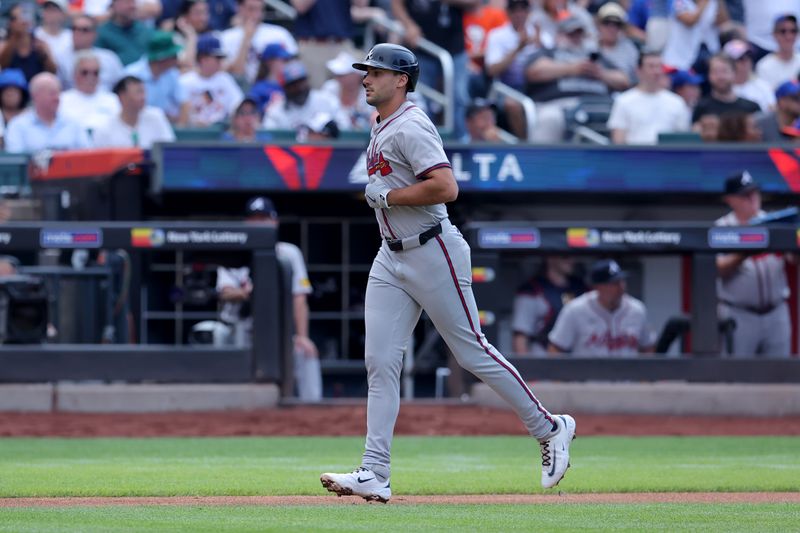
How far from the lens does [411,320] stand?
636 centimetres

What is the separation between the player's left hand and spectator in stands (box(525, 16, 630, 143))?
8931 millimetres

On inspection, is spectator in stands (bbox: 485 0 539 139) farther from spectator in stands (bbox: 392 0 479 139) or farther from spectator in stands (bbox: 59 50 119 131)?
spectator in stands (bbox: 59 50 119 131)

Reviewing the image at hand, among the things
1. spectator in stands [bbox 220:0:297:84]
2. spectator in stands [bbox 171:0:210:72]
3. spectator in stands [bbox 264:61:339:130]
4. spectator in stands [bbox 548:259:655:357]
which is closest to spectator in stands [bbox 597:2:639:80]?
spectator in stands [bbox 220:0:297:84]

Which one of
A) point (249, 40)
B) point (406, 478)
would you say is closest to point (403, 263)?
point (406, 478)

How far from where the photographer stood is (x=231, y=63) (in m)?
15.7

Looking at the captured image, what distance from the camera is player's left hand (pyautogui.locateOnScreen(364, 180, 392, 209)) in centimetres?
623

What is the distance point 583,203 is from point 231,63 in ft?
13.9

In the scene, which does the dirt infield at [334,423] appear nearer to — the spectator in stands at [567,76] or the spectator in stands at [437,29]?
the spectator in stands at [567,76]

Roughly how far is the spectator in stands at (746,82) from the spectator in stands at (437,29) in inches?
111

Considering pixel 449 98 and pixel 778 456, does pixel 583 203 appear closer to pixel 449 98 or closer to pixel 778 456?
pixel 449 98

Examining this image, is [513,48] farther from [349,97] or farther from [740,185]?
[740,185]

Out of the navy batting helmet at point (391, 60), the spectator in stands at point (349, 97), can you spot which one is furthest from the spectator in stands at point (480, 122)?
the navy batting helmet at point (391, 60)

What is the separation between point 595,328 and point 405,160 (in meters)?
5.92

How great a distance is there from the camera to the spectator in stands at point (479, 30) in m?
16.4
